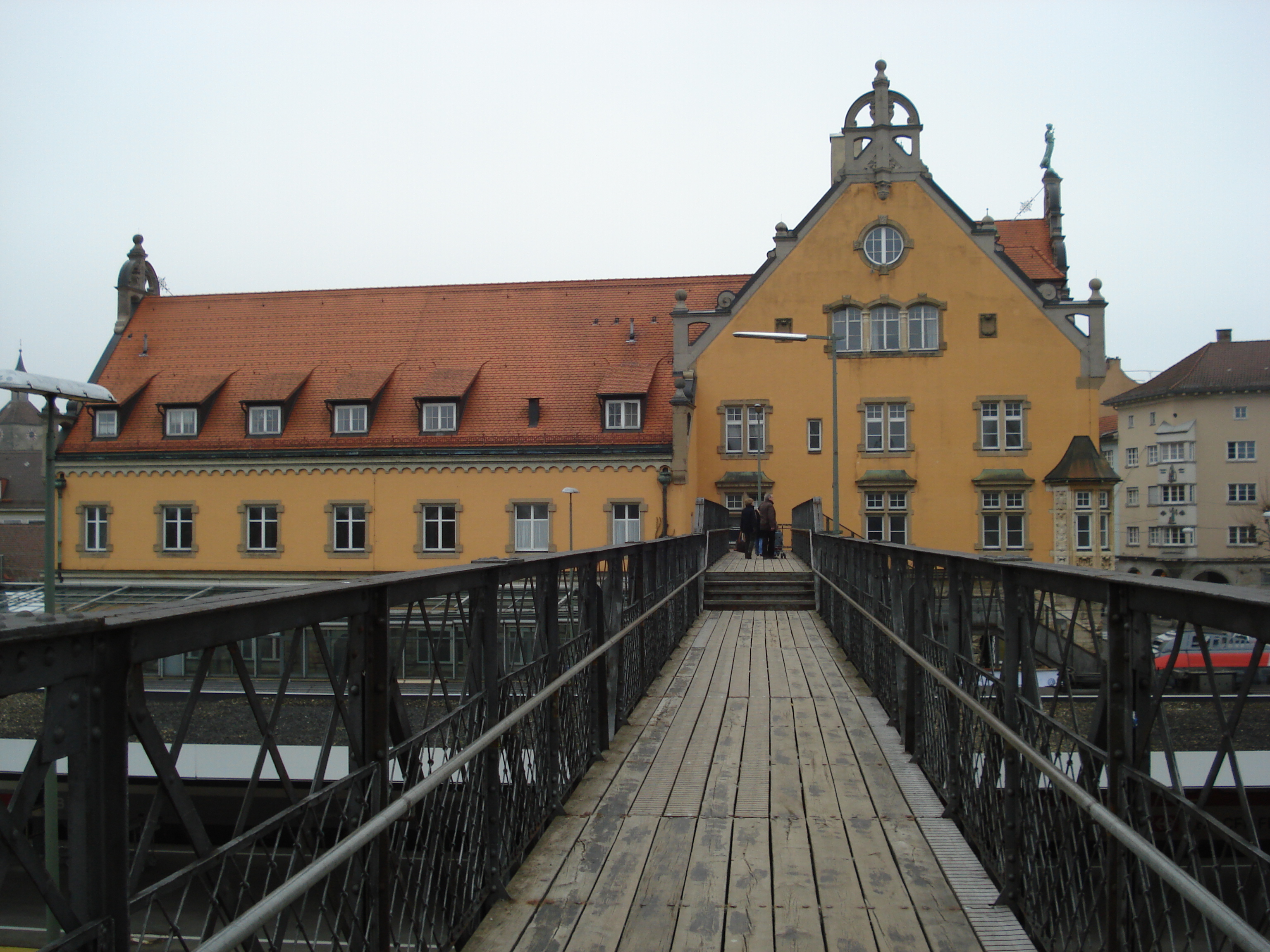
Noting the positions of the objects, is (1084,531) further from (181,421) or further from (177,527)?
(181,421)

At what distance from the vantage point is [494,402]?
39062mm

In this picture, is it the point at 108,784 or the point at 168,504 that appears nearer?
the point at 108,784

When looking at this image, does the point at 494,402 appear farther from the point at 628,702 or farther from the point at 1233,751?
the point at 1233,751

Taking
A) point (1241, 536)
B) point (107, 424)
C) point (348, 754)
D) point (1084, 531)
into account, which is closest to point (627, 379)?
point (1084, 531)

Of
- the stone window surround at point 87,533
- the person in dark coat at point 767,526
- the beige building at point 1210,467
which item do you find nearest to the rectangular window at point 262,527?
the stone window surround at point 87,533

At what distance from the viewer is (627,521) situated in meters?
36.4

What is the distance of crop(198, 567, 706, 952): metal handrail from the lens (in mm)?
2498

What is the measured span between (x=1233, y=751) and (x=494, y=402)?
37.1 m

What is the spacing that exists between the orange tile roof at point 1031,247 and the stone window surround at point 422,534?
77.6 ft

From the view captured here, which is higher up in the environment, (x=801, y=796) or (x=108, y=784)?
(x=108, y=784)

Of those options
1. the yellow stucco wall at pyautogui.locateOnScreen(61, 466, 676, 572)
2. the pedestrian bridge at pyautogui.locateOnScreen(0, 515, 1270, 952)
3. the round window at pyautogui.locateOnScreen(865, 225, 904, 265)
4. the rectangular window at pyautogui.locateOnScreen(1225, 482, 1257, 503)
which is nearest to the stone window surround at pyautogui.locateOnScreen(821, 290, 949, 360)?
the round window at pyautogui.locateOnScreen(865, 225, 904, 265)

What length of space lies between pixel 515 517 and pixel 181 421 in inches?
563

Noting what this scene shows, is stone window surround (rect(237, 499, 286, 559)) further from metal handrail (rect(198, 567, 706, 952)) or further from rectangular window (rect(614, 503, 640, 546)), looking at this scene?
metal handrail (rect(198, 567, 706, 952))

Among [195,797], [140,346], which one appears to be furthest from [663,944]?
[140,346]
